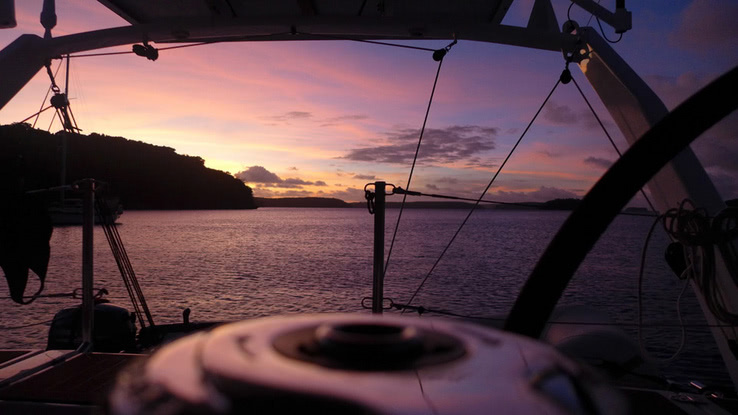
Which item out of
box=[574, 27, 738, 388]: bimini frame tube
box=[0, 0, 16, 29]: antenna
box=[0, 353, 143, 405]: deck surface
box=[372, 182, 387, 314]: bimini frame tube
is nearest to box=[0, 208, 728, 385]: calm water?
box=[574, 27, 738, 388]: bimini frame tube

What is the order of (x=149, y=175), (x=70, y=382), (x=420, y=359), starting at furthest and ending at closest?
(x=149, y=175)
(x=70, y=382)
(x=420, y=359)

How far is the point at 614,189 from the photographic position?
61cm

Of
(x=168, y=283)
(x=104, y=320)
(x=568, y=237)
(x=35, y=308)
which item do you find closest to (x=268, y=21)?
(x=104, y=320)

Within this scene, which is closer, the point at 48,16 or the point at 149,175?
the point at 48,16

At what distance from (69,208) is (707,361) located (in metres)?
78.1

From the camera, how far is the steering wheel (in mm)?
591

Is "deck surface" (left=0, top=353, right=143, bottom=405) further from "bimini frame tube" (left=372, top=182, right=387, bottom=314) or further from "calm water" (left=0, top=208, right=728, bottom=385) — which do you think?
"calm water" (left=0, top=208, right=728, bottom=385)

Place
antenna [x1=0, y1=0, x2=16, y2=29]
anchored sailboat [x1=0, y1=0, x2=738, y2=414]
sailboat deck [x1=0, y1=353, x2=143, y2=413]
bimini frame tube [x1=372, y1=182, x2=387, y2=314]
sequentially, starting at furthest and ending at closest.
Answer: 1. bimini frame tube [x1=372, y1=182, x2=387, y2=314]
2. antenna [x1=0, y1=0, x2=16, y2=29]
3. sailboat deck [x1=0, y1=353, x2=143, y2=413]
4. anchored sailboat [x1=0, y1=0, x2=738, y2=414]

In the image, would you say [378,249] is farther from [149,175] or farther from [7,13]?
[149,175]

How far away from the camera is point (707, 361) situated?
16562 millimetres

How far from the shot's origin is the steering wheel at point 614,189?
591 millimetres

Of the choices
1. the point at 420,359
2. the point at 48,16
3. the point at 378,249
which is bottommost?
the point at 378,249

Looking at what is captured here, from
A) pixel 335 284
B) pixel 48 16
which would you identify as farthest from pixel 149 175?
pixel 48 16

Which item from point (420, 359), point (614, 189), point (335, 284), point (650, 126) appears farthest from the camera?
point (335, 284)
